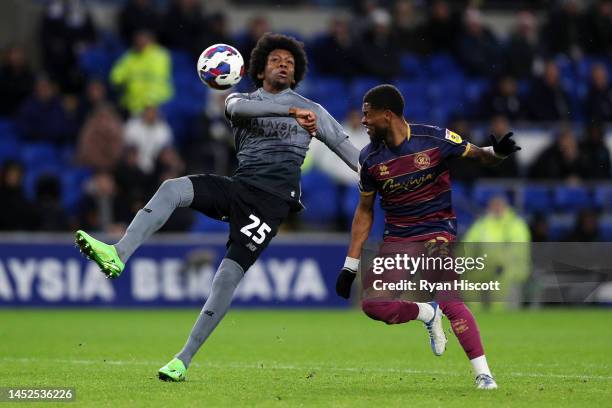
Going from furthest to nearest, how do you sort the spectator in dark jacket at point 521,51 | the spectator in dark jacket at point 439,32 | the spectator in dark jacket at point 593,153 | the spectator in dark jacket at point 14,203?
the spectator in dark jacket at point 439,32, the spectator in dark jacket at point 521,51, the spectator in dark jacket at point 593,153, the spectator in dark jacket at point 14,203

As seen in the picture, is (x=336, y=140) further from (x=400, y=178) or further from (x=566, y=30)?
(x=566, y=30)

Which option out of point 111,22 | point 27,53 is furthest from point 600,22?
point 27,53

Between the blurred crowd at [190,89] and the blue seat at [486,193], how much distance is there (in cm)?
32

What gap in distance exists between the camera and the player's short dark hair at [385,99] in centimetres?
819

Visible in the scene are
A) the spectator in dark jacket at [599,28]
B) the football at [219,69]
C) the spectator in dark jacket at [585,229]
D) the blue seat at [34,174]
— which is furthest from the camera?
the spectator in dark jacket at [599,28]

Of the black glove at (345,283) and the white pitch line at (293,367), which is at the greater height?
the black glove at (345,283)

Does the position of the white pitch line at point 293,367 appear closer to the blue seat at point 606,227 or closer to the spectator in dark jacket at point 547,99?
the blue seat at point 606,227

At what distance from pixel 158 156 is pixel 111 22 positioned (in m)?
4.41

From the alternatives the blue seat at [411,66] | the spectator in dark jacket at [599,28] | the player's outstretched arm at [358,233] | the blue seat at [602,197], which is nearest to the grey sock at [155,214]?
the player's outstretched arm at [358,233]

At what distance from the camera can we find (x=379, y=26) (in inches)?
831

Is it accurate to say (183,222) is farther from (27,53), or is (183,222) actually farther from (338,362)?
(338,362)

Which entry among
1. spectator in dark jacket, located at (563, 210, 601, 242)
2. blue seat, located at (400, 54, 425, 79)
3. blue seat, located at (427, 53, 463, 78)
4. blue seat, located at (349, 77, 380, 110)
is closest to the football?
spectator in dark jacket, located at (563, 210, 601, 242)

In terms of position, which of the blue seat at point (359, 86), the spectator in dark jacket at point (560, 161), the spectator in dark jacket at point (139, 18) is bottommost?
the spectator in dark jacket at point (560, 161)

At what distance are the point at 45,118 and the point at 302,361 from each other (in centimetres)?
1020
